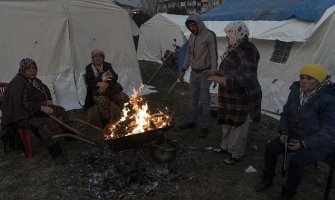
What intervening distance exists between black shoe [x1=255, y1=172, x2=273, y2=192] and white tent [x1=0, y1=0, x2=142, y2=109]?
522 cm

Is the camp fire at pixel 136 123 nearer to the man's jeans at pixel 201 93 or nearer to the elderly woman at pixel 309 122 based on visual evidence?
the man's jeans at pixel 201 93

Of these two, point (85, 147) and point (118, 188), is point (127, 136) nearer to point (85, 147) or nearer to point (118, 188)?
point (118, 188)

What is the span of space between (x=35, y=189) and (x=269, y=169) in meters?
3.13

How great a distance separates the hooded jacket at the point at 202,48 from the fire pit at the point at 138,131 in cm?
146

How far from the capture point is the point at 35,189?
4633 millimetres

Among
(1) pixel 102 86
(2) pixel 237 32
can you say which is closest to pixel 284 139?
(2) pixel 237 32

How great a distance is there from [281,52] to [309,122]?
4.79 m

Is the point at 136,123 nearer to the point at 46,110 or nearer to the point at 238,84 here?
the point at 238,84

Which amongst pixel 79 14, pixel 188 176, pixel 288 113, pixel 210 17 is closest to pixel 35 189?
pixel 188 176

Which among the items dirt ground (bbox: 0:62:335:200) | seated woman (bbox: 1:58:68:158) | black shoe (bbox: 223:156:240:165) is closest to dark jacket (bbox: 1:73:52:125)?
seated woman (bbox: 1:58:68:158)

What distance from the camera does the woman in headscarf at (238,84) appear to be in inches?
180

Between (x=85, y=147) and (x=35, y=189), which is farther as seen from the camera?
(x=85, y=147)

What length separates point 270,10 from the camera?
29.0 ft

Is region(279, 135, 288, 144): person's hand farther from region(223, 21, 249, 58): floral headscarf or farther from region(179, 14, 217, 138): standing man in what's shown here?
region(179, 14, 217, 138): standing man
